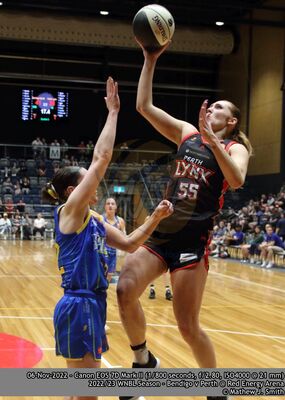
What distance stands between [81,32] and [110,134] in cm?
787

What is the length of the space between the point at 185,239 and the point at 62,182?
32.7 inches

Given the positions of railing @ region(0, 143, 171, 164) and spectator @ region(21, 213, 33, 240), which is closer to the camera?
railing @ region(0, 143, 171, 164)

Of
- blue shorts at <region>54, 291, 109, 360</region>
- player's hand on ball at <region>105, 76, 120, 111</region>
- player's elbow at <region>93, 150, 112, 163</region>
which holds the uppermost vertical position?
player's hand on ball at <region>105, 76, 120, 111</region>

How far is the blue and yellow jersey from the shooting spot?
2268 millimetres

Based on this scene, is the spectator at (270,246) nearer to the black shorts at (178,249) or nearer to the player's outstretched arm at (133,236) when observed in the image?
the black shorts at (178,249)

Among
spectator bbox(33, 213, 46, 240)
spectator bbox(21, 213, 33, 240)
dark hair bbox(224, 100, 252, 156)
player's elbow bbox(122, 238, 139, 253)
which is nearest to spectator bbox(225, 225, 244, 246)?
spectator bbox(33, 213, 46, 240)

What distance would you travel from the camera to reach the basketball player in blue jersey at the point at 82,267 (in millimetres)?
2229

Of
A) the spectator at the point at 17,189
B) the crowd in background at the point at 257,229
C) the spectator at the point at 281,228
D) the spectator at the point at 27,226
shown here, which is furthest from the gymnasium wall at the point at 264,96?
the spectator at the point at 27,226

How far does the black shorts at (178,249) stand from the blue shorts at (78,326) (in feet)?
2.28

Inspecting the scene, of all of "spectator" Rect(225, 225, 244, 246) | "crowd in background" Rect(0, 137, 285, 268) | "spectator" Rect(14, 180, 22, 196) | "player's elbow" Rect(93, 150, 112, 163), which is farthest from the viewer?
"spectator" Rect(225, 225, 244, 246)

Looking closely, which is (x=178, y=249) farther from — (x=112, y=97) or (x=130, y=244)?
(x=112, y=97)

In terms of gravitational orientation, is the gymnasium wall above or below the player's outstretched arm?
above

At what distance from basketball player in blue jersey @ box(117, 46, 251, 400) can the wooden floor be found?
761 millimetres

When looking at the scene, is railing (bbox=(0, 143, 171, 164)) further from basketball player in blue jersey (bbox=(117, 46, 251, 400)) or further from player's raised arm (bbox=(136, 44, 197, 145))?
basketball player in blue jersey (bbox=(117, 46, 251, 400))
